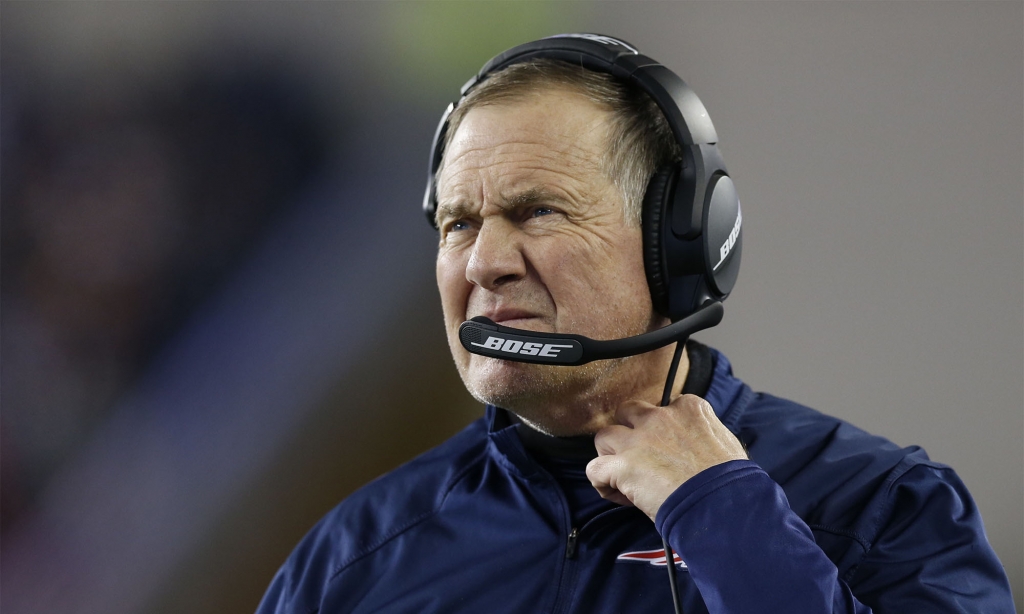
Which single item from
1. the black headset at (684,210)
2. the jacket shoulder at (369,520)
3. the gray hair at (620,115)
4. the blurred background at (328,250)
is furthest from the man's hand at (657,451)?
the blurred background at (328,250)

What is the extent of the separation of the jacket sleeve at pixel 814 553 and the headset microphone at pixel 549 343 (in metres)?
0.17

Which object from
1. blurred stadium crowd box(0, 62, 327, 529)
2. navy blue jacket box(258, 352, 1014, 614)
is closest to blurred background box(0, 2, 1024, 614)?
blurred stadium crowd box(0, 62, 327, 529)

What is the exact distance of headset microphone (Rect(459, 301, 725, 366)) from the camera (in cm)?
99

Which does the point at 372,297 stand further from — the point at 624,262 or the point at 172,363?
the point at 624,262

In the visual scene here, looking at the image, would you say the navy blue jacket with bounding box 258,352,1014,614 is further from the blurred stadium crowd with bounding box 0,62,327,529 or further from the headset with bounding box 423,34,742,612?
the blurred stadium crowd with bounding box 0,62,327,529

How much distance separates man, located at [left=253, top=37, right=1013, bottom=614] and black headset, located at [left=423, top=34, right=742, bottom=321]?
0.04 ft

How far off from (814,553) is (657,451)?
195 mm

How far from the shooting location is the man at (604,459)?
3.02ft

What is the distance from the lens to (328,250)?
1.99 metres

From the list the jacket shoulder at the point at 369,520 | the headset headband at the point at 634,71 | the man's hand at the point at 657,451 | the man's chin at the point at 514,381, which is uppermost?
the headset headband at the point at 634,71

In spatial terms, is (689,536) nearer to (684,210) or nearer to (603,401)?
(603,401)

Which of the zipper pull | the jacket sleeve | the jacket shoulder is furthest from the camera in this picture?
the jacket shoulder

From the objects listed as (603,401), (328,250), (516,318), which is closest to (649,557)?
(603,401)

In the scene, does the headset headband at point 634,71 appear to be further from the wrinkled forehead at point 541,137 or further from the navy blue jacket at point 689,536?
the navy blue jacket at point 689,536
